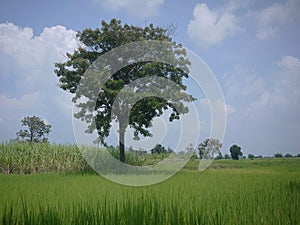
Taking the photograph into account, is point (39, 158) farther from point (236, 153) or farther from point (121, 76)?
Result: point (236, 153)

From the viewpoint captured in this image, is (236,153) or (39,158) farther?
(236,153)

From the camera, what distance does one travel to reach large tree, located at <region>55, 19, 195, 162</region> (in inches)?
529

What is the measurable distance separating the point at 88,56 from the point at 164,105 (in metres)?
4.92

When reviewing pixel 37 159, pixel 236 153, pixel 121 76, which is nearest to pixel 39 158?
pixel 37 159

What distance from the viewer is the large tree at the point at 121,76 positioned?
13.4 meters

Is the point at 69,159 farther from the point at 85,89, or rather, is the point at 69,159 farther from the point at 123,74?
the point at 123,74

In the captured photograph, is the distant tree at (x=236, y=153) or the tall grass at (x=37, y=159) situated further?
the distant tree at (x=236, y=153)

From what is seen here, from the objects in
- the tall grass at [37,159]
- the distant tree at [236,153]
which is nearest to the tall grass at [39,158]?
the tall grass at [37,159]

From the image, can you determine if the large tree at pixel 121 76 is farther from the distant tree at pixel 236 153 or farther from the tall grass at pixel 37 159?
the distant tree at pixel 236 153

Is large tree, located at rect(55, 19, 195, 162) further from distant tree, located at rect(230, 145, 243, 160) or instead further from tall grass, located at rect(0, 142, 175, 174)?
distant tree, located at rect(230, 145, 243, 160)

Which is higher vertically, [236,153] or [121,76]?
[121,76]

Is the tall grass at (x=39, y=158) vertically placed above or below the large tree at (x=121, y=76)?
below

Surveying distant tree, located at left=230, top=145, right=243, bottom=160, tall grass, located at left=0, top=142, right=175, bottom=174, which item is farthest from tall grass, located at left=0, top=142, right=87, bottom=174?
distant tree, located at left=230, top=145, right=243, bottom=160

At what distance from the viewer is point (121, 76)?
14.3 m
